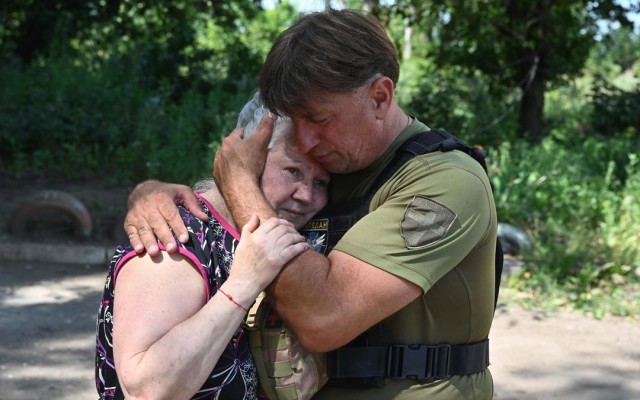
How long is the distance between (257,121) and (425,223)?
1.99 ft

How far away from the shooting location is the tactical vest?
7.42 ft

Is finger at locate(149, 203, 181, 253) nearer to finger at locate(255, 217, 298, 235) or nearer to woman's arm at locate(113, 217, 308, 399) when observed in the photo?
woman's arm at locate(113, 217, 308, 399)

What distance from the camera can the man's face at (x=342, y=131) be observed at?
Answer: 88.4 inches

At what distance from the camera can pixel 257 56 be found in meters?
14.4

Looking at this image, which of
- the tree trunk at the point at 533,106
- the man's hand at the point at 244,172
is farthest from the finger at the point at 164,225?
the tree trunk at the point at 533,106

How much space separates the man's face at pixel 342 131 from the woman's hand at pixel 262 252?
0.27m

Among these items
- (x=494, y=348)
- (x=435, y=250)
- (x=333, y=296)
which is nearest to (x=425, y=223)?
(x=435, y=250)

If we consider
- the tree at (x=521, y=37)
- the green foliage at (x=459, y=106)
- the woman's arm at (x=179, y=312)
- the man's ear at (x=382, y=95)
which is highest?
the man's ear at (x=382, y=95)

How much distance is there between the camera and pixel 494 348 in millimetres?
6527

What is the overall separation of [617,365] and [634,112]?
9420 millimetres

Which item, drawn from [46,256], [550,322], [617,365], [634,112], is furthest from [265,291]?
[634,112]

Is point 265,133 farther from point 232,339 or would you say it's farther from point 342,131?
point 232,339

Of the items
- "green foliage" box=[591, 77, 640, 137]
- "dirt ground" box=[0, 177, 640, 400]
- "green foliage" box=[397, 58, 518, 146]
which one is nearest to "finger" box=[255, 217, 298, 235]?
"dirt ground" box=[0, 177, 640, 400]

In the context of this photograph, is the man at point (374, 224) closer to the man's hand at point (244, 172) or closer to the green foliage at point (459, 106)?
the man's hand at point (244, 172)
